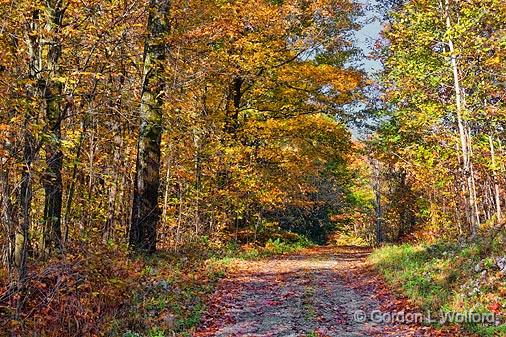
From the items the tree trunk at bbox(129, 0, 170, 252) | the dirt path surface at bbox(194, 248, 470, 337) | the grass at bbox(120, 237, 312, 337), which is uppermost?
the tree trunk at bbox(129, 0, 170, 252)

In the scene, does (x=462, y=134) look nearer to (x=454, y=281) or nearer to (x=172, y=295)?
(x=454, y=281)

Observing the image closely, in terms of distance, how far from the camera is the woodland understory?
23.7 ft

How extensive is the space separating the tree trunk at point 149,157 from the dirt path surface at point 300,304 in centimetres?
263

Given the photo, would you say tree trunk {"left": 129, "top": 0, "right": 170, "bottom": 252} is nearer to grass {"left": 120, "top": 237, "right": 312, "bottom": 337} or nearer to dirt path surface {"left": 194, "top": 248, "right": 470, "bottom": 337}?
grass {"left": 120, "top": 237, "right": 312, "bottom": 337}

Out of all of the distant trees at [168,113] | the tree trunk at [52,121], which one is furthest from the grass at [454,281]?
the tree trunk at [52,121]

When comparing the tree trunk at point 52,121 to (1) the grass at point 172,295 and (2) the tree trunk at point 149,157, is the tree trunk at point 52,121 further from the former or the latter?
(2) the tree trunk at point 149,157

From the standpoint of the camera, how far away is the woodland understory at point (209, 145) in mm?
7211

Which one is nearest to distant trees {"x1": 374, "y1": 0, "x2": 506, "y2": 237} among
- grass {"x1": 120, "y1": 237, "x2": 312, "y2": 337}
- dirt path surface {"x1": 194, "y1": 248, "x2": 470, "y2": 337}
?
dirt path surface {"x1": 194, "y1": 248, "x2": 470, "y2": 337}

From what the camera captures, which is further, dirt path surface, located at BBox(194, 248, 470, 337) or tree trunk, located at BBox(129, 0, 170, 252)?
tree trunk, located at BBox(129, 0, 170, 252)

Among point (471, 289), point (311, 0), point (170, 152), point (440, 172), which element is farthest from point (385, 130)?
point (471, 289)

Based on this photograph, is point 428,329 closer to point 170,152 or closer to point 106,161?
point 170,152

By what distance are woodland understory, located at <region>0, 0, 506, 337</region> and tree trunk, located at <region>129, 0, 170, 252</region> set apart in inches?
1.7

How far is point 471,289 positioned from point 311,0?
14.3 m

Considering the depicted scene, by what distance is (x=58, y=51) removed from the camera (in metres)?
8.28
